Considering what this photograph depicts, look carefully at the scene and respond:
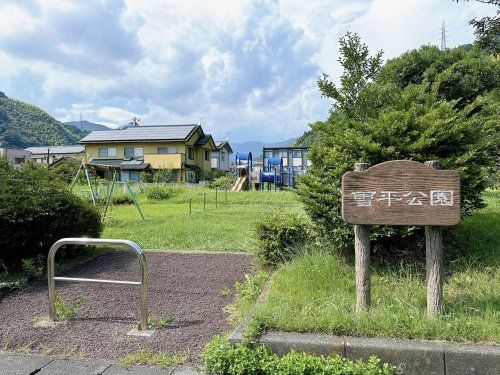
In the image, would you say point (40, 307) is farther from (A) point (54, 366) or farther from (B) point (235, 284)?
(B) point (235, 284)

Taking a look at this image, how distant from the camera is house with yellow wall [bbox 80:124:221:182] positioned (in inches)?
1356

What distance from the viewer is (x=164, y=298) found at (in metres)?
4.35

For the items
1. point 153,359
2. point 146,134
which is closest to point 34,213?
point 153,359

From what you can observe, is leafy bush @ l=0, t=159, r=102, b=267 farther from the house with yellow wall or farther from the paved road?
the house with yellow wall

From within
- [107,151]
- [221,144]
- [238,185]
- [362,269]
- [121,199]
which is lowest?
[362,269]

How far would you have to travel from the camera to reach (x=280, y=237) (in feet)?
16.5

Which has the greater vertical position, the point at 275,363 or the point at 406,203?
the point at 406,203

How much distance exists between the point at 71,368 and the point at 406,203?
281 centimetres

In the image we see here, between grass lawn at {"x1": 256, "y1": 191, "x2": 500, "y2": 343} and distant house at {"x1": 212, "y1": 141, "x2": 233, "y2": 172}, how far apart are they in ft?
133

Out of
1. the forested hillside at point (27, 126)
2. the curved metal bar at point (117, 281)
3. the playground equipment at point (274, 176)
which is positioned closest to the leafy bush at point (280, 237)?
the curved metal bar at point (117, 281)

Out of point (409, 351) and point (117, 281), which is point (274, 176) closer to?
point (117, 281)

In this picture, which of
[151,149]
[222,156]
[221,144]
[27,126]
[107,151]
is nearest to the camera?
[151,149]

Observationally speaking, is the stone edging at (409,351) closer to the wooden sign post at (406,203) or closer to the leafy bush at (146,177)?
the wooden sign post at (406,203)

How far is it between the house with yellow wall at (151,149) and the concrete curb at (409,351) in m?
32.1
